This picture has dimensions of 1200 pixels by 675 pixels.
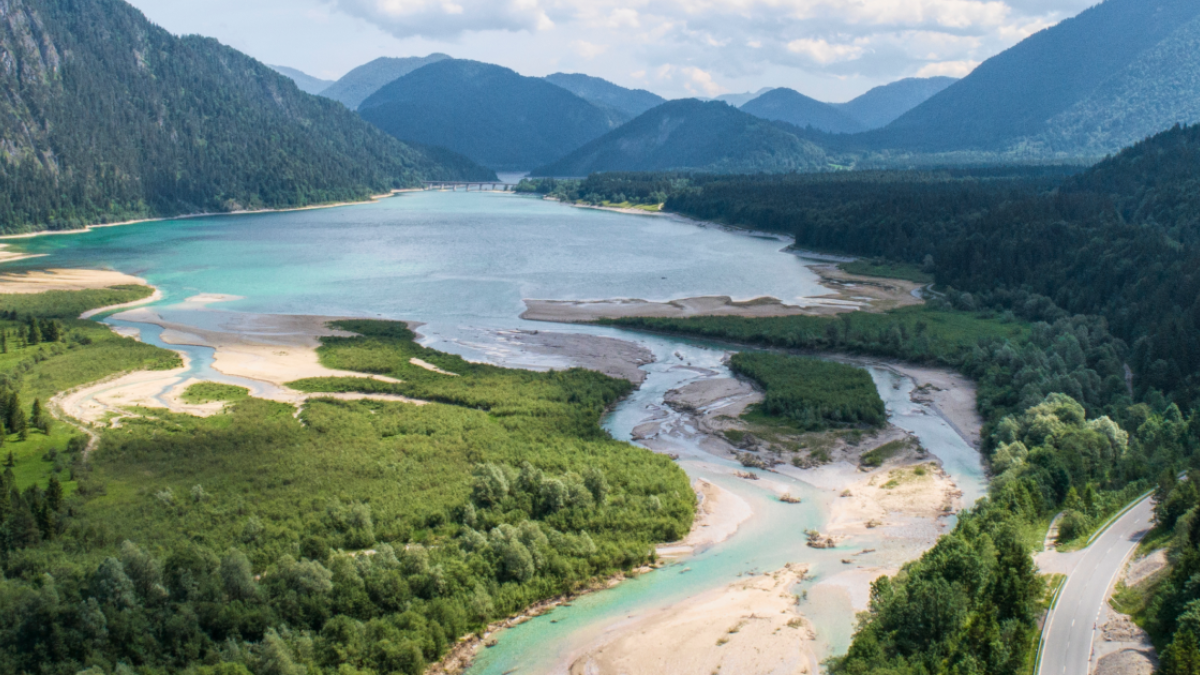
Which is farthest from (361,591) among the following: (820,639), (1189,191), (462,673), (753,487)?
(1189,191)

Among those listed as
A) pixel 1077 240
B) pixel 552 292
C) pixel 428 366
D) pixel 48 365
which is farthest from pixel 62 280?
pixel 1077 240

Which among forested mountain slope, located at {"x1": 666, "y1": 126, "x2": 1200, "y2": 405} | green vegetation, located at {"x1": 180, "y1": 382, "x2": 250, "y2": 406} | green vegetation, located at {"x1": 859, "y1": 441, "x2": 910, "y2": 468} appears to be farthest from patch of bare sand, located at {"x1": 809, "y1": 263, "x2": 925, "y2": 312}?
green vegetation, located at {"x1": 180, "y1": 382, "x2": 250, "y2": 406}

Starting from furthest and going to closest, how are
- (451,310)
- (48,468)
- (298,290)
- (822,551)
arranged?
(298,290), (451,310), (48,468), (822,551)

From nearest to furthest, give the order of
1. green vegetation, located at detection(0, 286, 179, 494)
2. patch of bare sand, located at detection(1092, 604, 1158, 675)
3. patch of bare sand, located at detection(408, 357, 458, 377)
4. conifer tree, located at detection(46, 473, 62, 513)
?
1. patch of bare sand, located at detection(1092, 604, 1158, 675)
2. conifer tree, located at detection(46, 473, 62, 513)
3. green vegetation, located at detection(0, 286, 179, 494)
4. patch of bare sand, located at detection(408, 357, 458, 377)

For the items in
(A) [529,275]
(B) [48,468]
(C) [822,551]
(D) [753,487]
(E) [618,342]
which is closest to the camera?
(C) [822,551]

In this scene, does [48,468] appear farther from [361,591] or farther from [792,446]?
[792,446]

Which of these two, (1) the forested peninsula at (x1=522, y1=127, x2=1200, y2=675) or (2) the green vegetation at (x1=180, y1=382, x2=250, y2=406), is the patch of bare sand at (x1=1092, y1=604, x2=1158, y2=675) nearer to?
(1) the forested peninsula at (x1=522, y1=127, x2=1200, y2=675)
